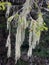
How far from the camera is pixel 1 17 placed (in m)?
7.08

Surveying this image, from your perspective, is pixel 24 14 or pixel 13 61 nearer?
pixel 24 14

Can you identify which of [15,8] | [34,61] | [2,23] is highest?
[15,8]

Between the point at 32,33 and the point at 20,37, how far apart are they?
0.66ft

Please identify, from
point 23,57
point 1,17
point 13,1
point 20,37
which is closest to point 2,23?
point 1,17

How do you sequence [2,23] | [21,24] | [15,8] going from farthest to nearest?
[2,23] < [15,8] < [21,24]

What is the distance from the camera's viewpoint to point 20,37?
12.7 ft

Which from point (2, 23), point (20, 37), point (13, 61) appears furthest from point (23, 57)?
point (20, 37)

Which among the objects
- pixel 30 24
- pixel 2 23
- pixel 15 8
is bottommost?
pixel 2 23

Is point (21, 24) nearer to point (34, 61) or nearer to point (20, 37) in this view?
point (20, 37)

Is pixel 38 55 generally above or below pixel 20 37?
below

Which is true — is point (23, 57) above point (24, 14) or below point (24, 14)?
below

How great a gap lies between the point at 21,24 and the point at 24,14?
19 centimetres

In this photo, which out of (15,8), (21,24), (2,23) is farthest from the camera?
(2,23)

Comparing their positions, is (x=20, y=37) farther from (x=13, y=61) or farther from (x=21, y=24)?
(x=13, y=61)
